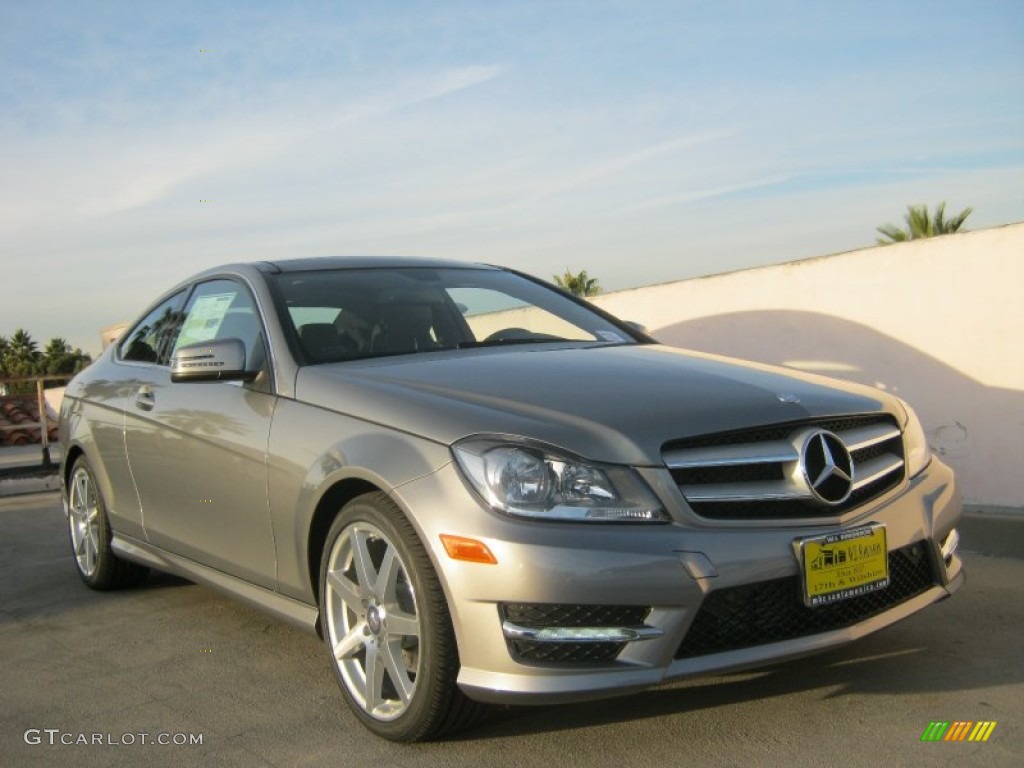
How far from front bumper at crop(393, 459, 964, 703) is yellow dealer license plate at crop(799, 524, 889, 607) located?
0.05m

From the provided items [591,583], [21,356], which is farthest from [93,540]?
[21,356]

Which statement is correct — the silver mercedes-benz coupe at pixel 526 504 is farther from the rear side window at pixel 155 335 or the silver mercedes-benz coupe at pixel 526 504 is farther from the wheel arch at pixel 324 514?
the rear side window at pixel 155 335

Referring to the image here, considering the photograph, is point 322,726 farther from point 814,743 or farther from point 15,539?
point 15,539

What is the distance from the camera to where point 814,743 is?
10.4ft

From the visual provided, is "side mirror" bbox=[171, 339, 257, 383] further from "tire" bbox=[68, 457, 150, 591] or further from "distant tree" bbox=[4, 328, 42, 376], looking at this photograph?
"distant tree" bbox=[4, 328, 42, 376]

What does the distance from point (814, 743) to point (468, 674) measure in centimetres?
98

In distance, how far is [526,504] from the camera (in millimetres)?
3025

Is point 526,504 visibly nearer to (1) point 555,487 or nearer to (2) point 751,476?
(1) point 555,487

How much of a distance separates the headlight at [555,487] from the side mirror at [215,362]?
4.44ft

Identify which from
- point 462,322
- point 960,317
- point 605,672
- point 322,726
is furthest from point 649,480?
point 960,317

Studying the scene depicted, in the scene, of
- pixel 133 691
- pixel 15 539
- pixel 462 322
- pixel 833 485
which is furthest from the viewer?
pixel 15 539

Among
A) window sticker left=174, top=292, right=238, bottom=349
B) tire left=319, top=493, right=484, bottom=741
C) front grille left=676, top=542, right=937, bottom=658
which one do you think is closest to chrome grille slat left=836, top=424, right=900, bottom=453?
front grille left=676, top=542, right=937, bottom=658

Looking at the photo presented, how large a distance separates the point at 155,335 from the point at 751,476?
333 cm

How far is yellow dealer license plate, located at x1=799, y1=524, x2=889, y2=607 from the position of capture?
10.2 ft
